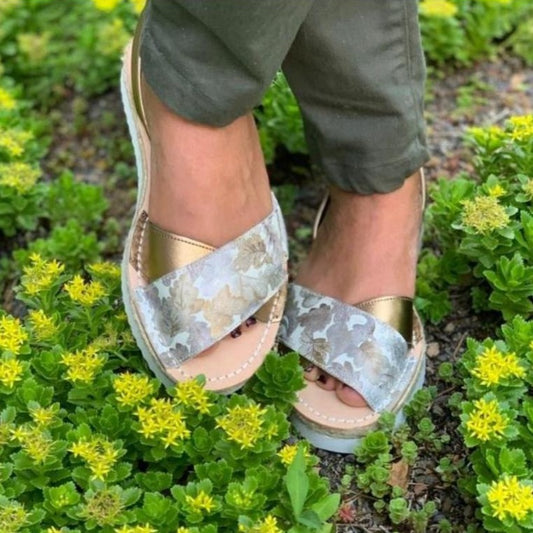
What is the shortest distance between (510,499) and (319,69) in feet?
2.71

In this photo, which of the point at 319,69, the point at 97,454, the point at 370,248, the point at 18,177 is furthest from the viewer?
the point at 18,177

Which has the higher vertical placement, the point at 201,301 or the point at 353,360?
the point at 201,301

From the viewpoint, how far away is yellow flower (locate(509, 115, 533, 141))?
2.18m

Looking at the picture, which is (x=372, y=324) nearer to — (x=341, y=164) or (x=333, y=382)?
(x=333, y=382)

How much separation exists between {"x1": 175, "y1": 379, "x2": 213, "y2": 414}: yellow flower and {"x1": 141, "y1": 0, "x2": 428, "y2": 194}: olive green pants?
18.6 inches

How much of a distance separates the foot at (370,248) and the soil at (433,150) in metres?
0.23

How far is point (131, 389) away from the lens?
1762 mm

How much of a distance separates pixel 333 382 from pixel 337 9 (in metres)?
0.72

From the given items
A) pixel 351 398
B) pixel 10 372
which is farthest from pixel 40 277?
pixel 351 398

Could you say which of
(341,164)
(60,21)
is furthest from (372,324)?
(60,21)

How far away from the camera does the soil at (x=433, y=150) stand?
2.23m

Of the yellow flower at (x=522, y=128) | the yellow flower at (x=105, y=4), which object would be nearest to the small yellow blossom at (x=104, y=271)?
the yellow flower at (x=522, y=128)

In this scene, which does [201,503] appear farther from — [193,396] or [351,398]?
[351,398]

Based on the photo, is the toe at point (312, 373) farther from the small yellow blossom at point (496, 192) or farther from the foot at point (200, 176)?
the small yellow blossom at point (496, 192)
